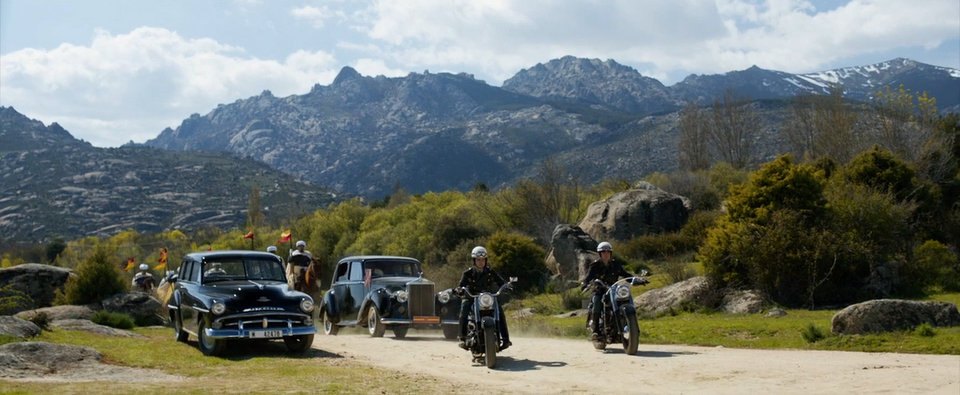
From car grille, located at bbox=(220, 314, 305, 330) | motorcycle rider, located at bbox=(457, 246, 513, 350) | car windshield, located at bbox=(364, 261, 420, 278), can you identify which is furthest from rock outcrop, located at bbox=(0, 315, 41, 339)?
motorcycle rider, located at bbox=(457, 246, 513, 350)

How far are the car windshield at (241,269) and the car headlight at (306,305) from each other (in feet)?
6.62

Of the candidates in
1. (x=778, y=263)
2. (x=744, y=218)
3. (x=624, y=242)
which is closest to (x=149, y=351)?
(x=778, y=263)

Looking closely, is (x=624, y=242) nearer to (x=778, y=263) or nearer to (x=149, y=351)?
(x=778, y=263)

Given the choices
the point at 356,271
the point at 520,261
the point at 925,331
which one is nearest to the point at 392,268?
the point at 356,271

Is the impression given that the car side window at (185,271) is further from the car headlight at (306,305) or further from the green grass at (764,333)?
the green grass at (764,333)

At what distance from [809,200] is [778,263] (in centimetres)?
472

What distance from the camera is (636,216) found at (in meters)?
48.6

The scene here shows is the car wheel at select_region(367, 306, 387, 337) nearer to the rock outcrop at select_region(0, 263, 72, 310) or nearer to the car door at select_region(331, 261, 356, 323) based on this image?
the car door at select_region(331, 261, 356, 323)

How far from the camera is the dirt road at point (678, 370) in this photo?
1192 centimetres

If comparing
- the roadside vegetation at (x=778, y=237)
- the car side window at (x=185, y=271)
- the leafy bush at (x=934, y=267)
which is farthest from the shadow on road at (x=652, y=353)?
the leafy bush at (x=934, y=267)

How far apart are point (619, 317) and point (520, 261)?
24147 millimetres

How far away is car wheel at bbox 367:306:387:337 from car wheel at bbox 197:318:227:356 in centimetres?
560

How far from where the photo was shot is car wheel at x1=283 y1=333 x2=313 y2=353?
17375 mm

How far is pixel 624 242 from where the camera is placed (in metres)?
47.2
